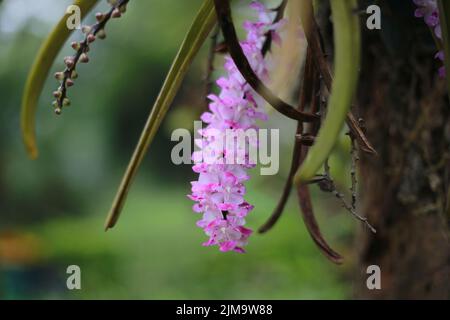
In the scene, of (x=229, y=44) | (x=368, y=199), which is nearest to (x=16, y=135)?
(x=368, y=199)

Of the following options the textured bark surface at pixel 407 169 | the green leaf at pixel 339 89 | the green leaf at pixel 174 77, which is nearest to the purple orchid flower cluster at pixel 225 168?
the green leaf at pixel 174 77

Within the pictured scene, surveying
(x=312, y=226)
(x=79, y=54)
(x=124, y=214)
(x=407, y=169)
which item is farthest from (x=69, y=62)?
(x=124, y=214)

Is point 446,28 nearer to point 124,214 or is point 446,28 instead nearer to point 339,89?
point 339,89

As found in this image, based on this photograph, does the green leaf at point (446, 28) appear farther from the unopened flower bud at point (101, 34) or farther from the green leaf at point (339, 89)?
the unopened flower bud at point (101, 34)

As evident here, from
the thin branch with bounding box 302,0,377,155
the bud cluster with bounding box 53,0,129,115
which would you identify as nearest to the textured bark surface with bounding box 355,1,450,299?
the thin branch with bounding box 302,0,377,155

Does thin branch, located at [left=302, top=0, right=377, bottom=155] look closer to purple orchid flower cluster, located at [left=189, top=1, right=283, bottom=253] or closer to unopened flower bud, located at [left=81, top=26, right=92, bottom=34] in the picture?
purple orchid flower cluster, located at [left=189, top=1, right=283, bottom=253]
